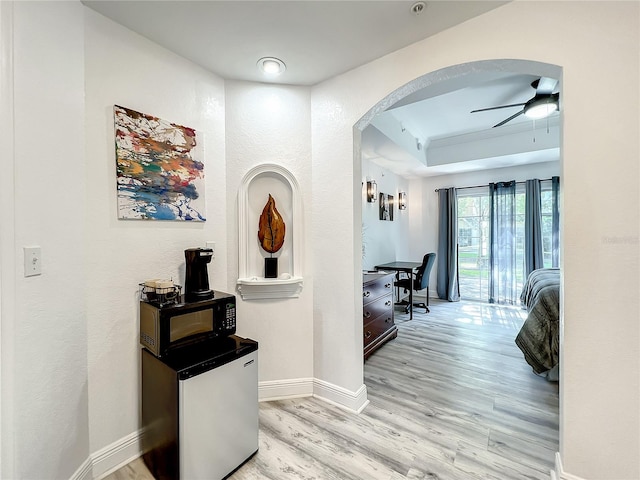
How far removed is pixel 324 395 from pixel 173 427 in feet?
3.97

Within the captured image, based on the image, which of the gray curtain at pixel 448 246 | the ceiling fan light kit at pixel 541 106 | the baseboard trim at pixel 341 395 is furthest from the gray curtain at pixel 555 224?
the baseboard trim at pixel 341 395

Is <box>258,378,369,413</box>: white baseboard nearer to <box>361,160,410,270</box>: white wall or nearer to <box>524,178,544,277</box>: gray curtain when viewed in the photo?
<box>361,160,410,270</box>: white wall

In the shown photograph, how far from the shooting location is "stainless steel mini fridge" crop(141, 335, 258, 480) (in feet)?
4.52

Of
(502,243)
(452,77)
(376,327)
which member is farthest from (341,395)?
(502,243)

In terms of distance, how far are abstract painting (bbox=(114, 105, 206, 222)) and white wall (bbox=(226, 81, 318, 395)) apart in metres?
0.29

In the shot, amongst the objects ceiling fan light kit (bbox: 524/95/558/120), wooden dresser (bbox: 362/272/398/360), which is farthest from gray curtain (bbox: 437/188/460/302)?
ceiling fan light kit (bbox: 524/95/558/120)

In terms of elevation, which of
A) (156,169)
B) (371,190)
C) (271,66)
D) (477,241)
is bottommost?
(477,241)

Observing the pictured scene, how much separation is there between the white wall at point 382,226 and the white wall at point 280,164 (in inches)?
78.7

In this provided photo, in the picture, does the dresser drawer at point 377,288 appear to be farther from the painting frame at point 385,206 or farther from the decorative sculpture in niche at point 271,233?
the painting frame at point 385,206

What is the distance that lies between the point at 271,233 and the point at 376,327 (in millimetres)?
1732

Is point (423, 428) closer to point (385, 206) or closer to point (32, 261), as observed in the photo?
point (32, 261)

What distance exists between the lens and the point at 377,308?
3197 millimetres

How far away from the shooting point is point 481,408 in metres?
2.14

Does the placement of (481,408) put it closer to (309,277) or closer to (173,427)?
(309,277)
